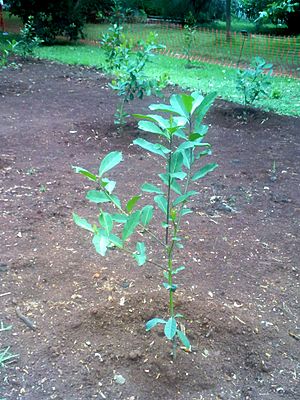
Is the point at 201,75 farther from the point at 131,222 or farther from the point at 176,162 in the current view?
the point at 131,222

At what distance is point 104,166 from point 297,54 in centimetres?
1018

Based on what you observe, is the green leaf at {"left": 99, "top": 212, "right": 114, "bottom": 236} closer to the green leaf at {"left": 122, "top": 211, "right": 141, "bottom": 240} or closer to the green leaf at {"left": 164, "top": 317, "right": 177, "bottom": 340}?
the green leaf at {"left": 122, "top": 211, "right": 141, "bottom": 240}

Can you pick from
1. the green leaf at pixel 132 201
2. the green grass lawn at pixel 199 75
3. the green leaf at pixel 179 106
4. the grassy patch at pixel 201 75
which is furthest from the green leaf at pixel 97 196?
the grassy patch at pixel 201 75

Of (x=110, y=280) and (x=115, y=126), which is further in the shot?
(x=115, y=126)

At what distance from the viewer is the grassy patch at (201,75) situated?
6395 mm

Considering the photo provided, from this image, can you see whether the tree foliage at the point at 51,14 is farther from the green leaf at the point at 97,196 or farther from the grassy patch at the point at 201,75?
the green leaf at the point at 97,196

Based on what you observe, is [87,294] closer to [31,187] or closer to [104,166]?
[104,166]

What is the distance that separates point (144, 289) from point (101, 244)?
1031 millimetres

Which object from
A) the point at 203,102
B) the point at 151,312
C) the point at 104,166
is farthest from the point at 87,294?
the point at 203,102

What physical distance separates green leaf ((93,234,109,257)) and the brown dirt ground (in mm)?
720

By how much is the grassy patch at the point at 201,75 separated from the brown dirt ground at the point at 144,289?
222 centimetres

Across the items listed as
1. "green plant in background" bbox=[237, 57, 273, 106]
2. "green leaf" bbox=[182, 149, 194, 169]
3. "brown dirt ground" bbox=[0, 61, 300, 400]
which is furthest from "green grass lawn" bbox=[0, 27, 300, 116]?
"green leaf" bbox=[182, 149, 194, 169]

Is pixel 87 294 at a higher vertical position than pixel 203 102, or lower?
lower

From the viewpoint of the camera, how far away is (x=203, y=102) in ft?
5.19
